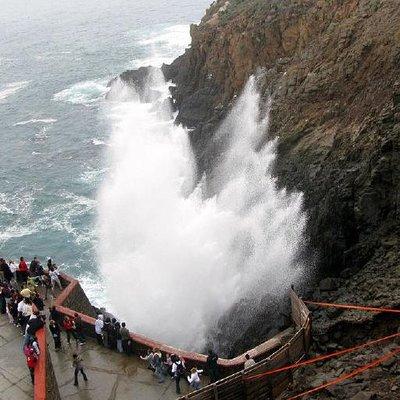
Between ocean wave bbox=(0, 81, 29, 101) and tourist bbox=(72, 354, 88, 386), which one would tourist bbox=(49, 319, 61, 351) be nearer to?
tourist bbox=(72, 354, 88, 386)

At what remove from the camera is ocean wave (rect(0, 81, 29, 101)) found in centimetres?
5614

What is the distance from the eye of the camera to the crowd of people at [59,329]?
12758 millimetres

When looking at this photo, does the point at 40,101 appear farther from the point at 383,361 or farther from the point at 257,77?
the point at 383,361

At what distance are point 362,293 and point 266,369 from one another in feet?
16.7

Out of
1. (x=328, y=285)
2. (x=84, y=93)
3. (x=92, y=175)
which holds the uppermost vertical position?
(x=328, y=285)

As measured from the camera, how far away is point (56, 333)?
558 inches

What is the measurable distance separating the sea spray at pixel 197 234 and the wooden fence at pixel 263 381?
5.26 m

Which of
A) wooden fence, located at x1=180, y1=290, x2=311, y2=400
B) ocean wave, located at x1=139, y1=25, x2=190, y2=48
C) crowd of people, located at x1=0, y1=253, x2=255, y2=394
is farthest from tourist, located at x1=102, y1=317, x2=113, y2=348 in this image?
ocean wave, located at x1=139, y1=25, x2=190, y2=48

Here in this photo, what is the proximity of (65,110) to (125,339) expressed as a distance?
3772 cm

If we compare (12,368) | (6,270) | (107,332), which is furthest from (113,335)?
(6,270)

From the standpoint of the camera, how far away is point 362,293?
16578 millimetres

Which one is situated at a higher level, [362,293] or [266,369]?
[266,369]

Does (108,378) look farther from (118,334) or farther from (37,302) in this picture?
(37,302)

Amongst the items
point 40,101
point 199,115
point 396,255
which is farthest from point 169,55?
point 396,255
